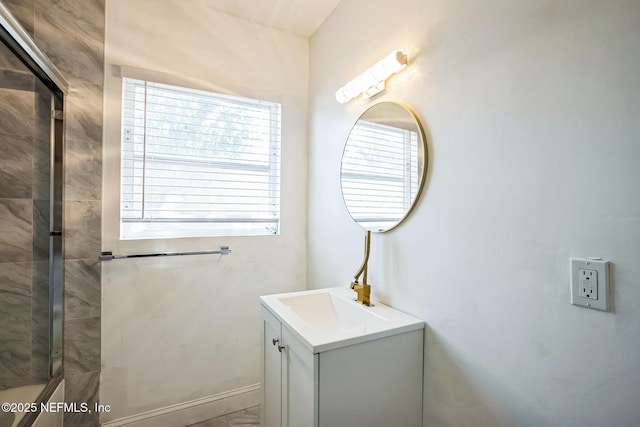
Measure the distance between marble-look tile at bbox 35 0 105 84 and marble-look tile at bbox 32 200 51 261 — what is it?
66 cm

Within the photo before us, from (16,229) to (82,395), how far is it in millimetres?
912

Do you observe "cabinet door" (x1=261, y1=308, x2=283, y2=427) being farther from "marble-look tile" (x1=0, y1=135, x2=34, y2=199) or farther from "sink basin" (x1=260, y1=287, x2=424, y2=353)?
"marble-look tile" (x1=0, y1=135, x2=34, y2=199)

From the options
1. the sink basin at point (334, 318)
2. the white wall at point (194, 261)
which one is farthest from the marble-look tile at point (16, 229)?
the sink basin at point (334, 318)

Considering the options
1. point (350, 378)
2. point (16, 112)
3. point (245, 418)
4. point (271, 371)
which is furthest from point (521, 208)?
point (16, 112)

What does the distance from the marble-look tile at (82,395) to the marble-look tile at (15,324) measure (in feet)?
0.64

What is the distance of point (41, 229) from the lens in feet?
4.65

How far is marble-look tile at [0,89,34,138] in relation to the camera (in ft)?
4.39

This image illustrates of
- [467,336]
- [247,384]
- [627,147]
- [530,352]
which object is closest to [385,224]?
[467,336]

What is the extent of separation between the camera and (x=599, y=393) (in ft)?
2.23

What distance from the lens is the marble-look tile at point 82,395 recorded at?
1.49 meters

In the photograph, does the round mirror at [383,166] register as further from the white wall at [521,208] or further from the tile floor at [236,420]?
the tile floor at [236,420]

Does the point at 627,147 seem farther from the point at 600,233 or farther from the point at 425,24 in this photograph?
the point at 425,24

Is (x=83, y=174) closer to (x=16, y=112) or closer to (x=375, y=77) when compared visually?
(x=16, y=112)

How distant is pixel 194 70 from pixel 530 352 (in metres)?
2.08
